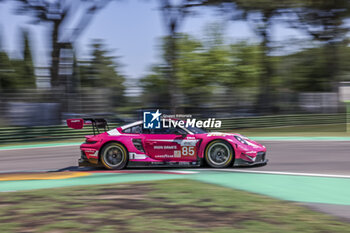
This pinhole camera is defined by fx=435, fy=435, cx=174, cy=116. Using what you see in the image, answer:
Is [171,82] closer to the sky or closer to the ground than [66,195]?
closer to the sky

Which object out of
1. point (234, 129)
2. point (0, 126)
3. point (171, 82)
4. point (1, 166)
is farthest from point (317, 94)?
point (1, 166)

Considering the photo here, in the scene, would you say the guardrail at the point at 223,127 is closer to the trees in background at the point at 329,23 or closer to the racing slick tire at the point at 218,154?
the trees in background at the point at 329,23

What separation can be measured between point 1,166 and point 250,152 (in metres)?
6.60

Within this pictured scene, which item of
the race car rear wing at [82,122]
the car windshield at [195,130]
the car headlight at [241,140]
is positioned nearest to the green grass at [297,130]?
the car windshield at [195,130]

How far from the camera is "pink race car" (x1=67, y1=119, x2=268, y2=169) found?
9.08m

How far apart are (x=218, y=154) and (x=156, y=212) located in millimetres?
4049

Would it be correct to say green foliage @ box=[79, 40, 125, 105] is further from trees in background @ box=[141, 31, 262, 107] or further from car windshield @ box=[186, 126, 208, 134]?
car windshield @ box=[186, 126, 208, 134]

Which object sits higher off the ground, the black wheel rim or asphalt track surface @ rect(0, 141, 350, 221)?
the black wheel rim

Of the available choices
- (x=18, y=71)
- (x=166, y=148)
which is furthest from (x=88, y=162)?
(x=18, y=71)

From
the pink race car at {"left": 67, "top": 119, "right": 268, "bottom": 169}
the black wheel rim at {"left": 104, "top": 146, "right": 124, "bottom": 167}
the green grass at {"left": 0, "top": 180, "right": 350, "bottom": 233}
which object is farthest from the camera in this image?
the black wheel rim at {"left": 104, "top": 146, "right": 124, "bottom": 167}

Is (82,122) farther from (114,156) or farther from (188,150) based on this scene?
(188,150)

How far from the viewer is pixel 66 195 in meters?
6.52

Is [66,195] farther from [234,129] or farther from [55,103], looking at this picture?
[234,129]

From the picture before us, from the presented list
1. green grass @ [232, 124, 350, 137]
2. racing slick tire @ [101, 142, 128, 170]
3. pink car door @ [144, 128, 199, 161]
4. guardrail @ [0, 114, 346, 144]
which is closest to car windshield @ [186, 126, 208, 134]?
pink car door @ [144, 128, 199, 161]
